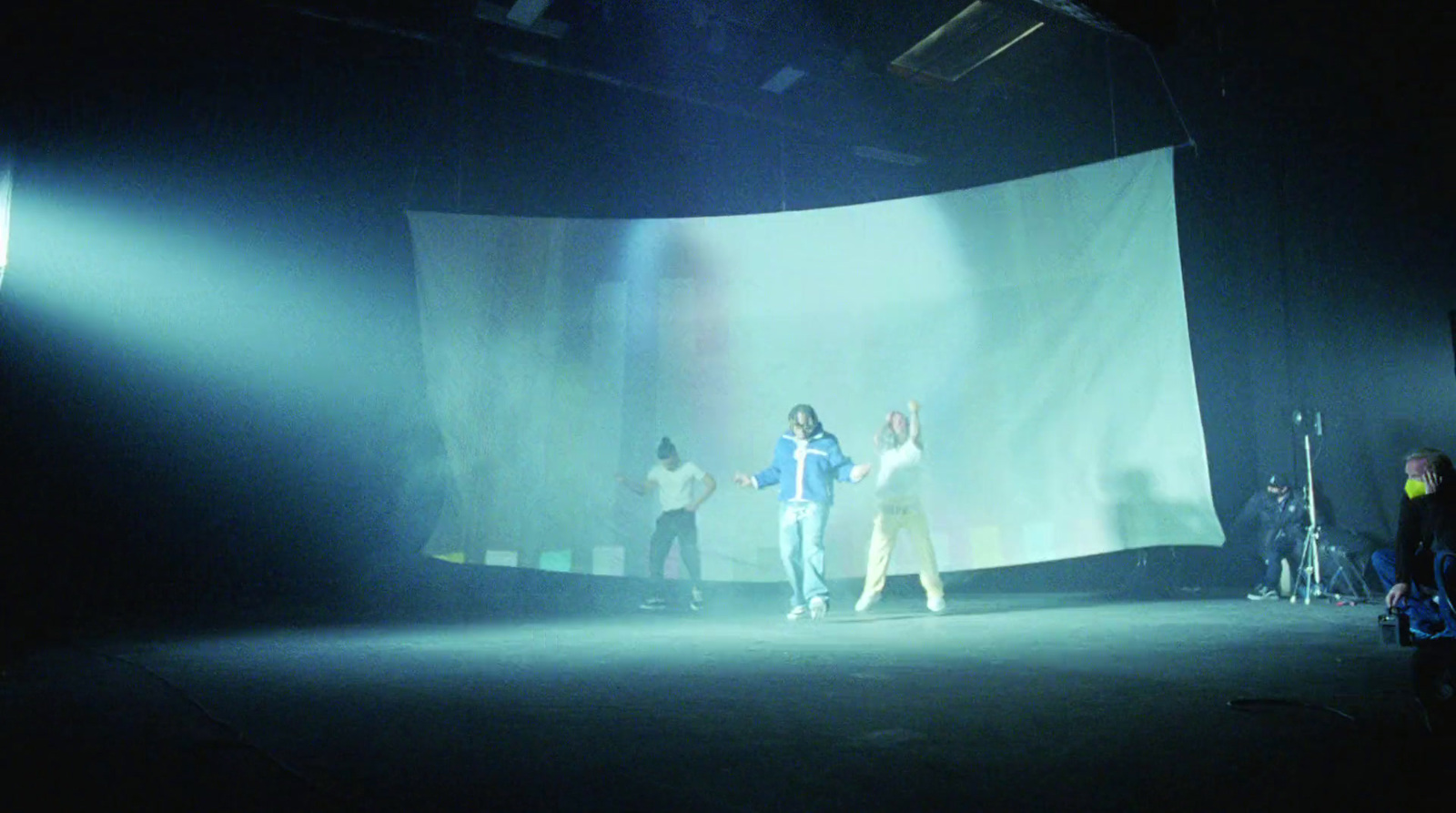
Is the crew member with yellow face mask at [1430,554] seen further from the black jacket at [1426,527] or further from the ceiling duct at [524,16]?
the ceiling duct at [524,16]

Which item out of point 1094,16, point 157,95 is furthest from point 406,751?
point 157,95

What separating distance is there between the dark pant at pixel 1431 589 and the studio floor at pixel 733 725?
0.33m

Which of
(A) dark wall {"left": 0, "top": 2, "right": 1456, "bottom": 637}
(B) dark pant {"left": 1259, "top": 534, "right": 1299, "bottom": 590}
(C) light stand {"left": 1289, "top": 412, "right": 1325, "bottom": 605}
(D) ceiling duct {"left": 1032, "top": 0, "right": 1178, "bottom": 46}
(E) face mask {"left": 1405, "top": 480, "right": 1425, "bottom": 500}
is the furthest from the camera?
(B) dark pant {"left": 1259, "top": 534, "right": 1299, "bottom": 590}

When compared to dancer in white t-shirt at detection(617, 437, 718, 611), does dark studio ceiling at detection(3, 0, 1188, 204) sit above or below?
above

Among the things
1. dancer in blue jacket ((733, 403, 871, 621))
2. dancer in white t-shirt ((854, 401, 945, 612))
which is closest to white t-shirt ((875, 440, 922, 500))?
dancer in white t-shirt ((854, 401, 945, 612))

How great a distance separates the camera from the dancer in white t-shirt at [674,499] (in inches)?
332

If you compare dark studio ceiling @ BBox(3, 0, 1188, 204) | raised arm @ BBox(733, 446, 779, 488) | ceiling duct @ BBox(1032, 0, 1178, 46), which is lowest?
raised arm @ BBox(733, 446, 779, 488)

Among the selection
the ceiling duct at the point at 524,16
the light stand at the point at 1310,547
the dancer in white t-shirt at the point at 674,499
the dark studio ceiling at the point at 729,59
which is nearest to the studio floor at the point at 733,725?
the dancer in white t-shirt at the point at 674,499

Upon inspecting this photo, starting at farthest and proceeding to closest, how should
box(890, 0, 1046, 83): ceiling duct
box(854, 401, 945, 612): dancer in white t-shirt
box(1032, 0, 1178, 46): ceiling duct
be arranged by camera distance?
1. box(890, 0, 1046, 83): ceiling duct
2. box(854, 401, 945, 612): dancer in white t-shirt
3. box(1032, 0, 1178, 46): ceiling duct

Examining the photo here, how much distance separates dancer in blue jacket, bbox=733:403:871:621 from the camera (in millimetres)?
7227

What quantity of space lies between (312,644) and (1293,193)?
9.55 meters

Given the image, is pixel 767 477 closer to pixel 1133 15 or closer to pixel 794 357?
pixel 794 357

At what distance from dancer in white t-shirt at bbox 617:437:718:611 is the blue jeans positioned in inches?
48.0

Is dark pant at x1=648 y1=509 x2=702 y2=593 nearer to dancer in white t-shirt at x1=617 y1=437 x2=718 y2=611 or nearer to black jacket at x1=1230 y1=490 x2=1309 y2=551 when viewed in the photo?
dancer in white t-shirt at x1=617 y1=437 x2=718 y2=611
